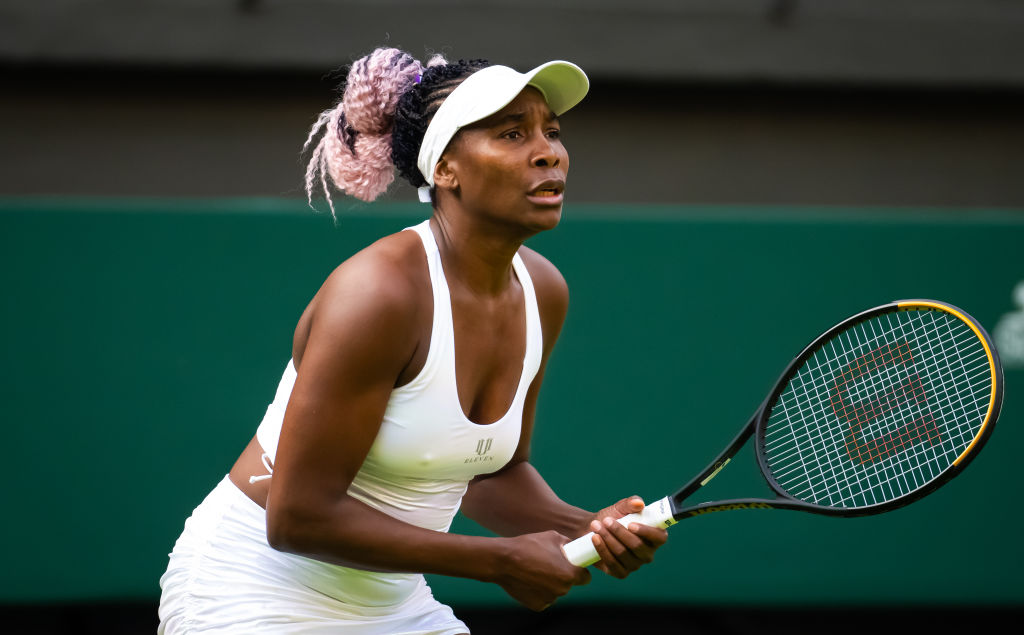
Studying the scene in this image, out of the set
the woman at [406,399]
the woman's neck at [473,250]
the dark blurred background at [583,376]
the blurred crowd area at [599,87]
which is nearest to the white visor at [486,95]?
the woman at [406,399]

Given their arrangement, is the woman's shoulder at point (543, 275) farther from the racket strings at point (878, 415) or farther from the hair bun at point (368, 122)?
the racket strings at point (878, 415)

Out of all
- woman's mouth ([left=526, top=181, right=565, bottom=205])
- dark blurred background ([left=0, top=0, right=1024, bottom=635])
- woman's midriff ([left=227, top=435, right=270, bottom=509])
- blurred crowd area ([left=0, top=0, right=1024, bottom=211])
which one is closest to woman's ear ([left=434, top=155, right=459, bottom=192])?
woman's mouth ([left=526, top=181, right=565, bottom=205])

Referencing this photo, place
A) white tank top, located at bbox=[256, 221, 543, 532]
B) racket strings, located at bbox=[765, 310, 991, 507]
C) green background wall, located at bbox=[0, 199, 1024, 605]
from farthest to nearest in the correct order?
green background wall, located at bbox=[0, 199, 1024, 605], racket strings, located at bbox=[765, 310, 991, 507], white tank top, located at bbox=[256, 221, 543, 532]

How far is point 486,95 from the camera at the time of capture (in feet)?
6.84

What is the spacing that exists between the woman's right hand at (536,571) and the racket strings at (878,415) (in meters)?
0.58

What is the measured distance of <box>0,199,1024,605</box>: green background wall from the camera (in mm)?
4125

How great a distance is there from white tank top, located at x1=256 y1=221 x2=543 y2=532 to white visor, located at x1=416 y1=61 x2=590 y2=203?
0.16 meters

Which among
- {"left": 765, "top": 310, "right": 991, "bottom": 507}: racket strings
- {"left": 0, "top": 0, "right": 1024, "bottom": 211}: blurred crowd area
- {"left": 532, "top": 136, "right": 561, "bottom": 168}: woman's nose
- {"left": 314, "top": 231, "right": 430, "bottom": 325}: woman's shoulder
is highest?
{"left": 0, "top": 0, "right": 1024, "bottom": 211}: blurred crowd area

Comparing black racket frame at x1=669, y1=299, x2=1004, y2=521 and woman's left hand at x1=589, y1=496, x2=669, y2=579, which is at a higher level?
black racket frame at x1=669, y1=299, x2=1004, y2=521

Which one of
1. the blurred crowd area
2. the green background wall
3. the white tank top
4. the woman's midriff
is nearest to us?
the white tank top

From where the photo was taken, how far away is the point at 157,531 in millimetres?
4184

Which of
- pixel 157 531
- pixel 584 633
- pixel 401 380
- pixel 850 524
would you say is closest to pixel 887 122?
pixel 850 524

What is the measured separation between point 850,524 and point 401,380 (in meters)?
2.79

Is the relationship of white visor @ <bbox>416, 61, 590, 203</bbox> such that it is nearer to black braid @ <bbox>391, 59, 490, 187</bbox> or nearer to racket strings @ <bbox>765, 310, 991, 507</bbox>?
black braid @ <bbox>391, 59, 490, 187</bbox>
